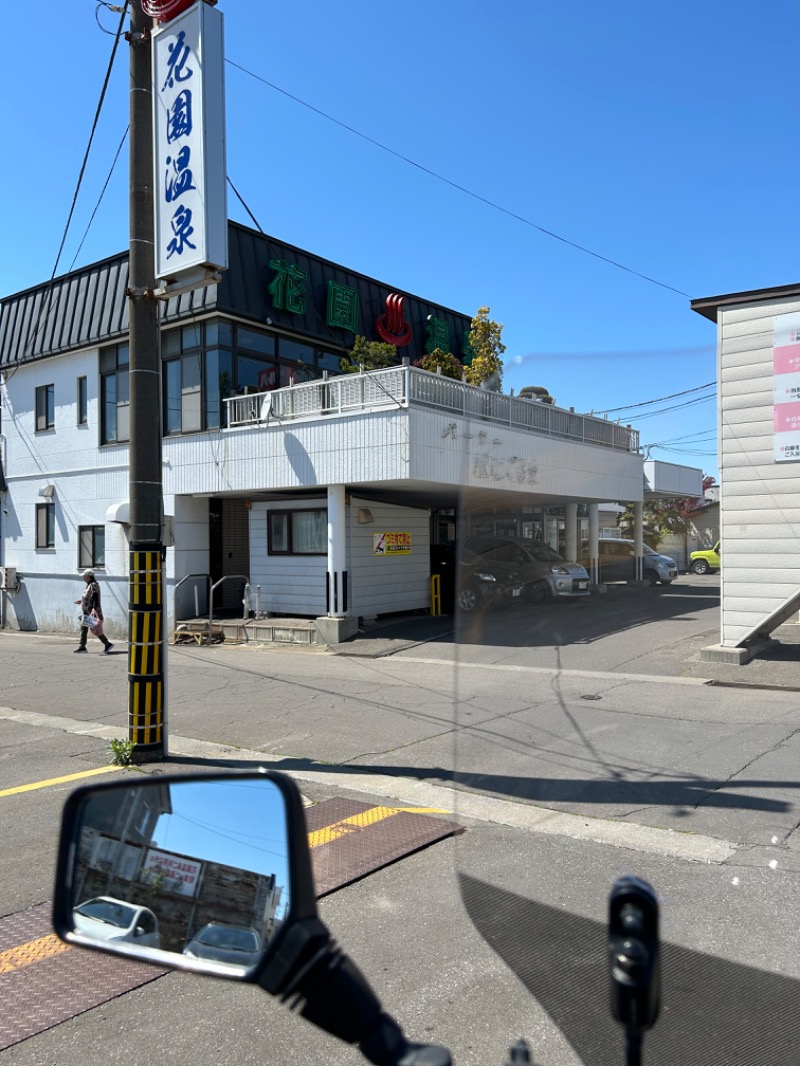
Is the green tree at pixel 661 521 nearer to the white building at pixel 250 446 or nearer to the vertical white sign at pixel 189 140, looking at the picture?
the white building at pixel 250 446

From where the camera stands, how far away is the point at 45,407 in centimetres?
2414

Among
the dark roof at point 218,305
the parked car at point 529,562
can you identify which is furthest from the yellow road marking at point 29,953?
the dark roof at point 218,305

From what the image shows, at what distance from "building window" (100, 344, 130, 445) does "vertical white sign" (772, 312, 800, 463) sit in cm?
1592

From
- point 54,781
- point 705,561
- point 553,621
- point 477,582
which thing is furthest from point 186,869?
point 705,561

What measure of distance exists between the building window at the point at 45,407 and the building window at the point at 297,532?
9.01 meters

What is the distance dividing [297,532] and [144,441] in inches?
432

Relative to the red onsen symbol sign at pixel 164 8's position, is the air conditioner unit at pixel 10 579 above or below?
below

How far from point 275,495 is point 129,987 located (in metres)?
15.9

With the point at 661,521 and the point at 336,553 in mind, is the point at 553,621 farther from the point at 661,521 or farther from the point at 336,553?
the point at 661,521

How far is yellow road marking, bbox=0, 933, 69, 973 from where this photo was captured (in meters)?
3.87

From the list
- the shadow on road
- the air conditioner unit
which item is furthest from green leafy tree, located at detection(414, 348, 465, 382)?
the air conditioner unit

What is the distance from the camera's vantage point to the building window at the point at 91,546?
22094mm

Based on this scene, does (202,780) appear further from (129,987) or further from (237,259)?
(237,259)

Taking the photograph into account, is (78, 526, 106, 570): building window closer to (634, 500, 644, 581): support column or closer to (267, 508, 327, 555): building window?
(267, 508, 327, 555): building window
